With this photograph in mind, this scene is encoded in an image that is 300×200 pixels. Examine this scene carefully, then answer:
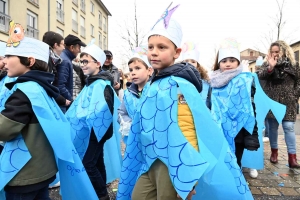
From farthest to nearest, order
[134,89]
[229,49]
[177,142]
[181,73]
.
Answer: [229,49], [134,89], [181,73], [177,142]

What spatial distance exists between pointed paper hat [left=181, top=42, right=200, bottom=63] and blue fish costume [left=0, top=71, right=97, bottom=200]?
7.24ft

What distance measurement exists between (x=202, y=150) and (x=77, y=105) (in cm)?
178

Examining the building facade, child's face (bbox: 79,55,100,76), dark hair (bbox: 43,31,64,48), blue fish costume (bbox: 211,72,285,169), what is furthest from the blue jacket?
the building facade

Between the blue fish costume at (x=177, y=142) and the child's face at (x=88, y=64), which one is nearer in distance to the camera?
the blue fish costume at (x=177, y=142)

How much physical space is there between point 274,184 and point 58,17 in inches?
865

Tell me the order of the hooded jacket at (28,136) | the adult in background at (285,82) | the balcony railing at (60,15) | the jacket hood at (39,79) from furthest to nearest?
the balcony railing at (60,15) < the adult in background at (285,82) < the jacket hood at (39,79) < the hooded jacket at (28,136)

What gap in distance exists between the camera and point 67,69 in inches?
157

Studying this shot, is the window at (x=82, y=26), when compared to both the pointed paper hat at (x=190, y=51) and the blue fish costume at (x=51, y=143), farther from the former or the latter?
the blue fish costume at (x=51, y=143)

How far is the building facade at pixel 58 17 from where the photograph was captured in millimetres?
15684

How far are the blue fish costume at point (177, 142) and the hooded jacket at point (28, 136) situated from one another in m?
0.63

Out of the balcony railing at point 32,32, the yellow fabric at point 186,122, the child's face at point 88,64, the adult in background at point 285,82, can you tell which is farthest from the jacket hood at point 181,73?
the balcony railing at point 32,32

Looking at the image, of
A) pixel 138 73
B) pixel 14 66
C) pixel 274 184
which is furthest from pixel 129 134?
pixel 274 184

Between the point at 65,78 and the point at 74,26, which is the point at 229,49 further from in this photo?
the point at 74,26

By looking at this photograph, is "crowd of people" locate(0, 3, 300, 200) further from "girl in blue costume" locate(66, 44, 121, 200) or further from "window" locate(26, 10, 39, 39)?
"window" locate(26, 10, 39, 39)
